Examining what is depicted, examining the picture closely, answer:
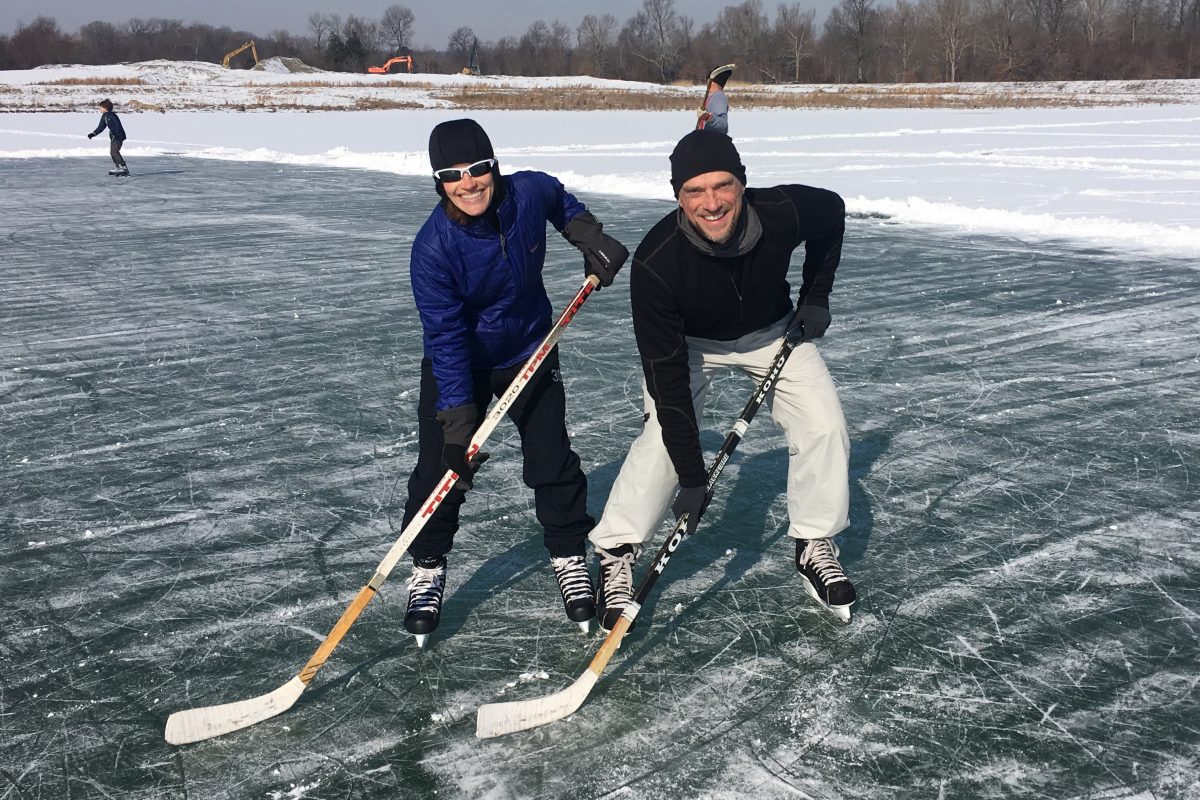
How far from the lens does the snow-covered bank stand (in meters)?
10.2

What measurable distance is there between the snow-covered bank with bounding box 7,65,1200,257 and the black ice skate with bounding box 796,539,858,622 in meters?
6.63

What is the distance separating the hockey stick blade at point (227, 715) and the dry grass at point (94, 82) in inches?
2088

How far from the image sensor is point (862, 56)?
68938mm

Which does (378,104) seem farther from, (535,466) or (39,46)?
(39,46)

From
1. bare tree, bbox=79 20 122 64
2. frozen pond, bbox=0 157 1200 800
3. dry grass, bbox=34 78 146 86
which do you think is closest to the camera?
frozen pond, bbox=0 157 1200 800

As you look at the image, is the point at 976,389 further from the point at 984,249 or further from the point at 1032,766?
the point at 984,249

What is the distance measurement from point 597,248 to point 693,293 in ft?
1.45

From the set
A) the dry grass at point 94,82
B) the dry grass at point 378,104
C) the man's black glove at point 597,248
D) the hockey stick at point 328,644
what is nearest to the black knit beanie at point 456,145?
the man's black glove at point 597,248

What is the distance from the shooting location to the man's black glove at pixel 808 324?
10.0 ft

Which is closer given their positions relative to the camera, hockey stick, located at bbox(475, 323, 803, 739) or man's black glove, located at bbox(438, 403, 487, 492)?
hockey stick, located at bbox(475, 323, 803, 739)

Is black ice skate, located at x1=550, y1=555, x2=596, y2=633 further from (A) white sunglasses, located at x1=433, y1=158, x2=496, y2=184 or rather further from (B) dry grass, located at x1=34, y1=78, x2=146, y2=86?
(B) dry grass, located at x1=34, y1=78, x2=146, y2=86

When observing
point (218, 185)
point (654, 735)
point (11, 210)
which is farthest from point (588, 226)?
point (218, 185)

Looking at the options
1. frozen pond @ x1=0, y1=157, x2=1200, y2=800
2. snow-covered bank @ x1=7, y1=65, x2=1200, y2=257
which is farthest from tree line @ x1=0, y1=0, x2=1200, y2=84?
frozen pond @ x1=0, y1=157, x2=1200, y2=800

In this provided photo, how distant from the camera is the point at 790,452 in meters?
3.07
